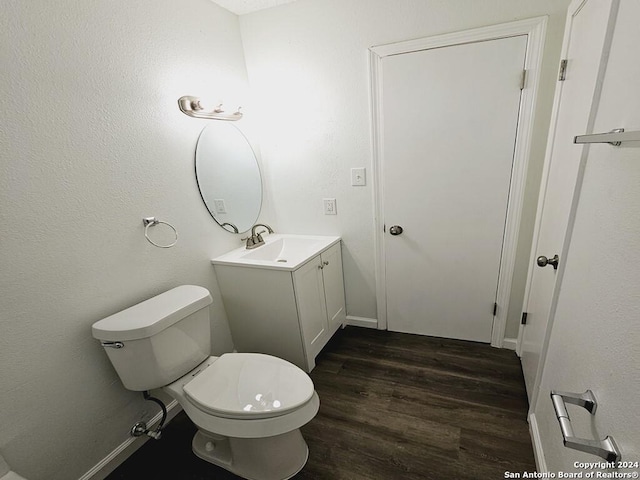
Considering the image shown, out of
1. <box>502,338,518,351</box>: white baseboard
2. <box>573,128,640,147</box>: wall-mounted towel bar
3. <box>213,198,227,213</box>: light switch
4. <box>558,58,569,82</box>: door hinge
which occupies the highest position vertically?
<box>558,58,569,82</box>: door hinge

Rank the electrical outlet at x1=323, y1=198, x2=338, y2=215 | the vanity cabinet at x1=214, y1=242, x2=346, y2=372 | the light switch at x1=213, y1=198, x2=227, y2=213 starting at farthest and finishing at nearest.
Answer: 1. the electrical outlet at x1=323, y1=198, x2=338, y2=215
2. the light switch at x1=213, y1=198, x2=227, y2=213
3. the vanity cabinet at x1=214, y1=242, x2=346, y2=372

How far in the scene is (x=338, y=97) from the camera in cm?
180

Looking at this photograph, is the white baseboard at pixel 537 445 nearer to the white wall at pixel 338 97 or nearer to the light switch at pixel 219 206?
the white wall at pixel 338 97

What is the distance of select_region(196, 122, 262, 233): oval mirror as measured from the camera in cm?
171

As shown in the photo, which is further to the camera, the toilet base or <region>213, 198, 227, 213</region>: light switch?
<region>213, 198, 227, 213</region>: light switch

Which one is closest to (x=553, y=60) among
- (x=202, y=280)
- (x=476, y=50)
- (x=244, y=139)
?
(x=476, y=50)

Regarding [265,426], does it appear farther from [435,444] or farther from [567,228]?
[567,228]

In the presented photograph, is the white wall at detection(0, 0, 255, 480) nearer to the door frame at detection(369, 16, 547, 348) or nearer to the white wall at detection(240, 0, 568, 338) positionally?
the white wall at detection(240, 0, 568, 338)

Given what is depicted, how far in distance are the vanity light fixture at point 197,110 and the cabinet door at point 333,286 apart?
→ 1.09 m

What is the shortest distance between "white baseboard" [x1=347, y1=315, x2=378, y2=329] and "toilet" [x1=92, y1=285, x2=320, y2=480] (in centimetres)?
107

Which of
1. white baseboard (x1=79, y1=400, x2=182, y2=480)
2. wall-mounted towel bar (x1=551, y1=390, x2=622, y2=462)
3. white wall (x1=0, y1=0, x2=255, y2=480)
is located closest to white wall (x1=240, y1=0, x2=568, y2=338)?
white wall (x1=0, y1=0, x2=255, y2=480)

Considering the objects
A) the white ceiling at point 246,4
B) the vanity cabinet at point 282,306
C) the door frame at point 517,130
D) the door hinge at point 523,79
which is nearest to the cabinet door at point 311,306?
the vanity cabinet at point 282,306

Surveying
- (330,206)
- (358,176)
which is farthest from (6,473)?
(358,176)

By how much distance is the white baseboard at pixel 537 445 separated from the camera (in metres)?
1.15
